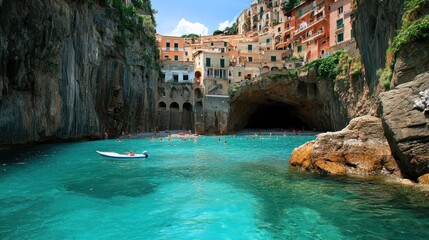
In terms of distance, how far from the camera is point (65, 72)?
78.7 ft

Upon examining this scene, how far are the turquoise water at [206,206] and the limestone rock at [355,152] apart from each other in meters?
0.85

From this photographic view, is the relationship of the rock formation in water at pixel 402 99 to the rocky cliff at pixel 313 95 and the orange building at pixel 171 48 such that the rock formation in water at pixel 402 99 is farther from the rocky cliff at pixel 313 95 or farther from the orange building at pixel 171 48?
the orange building at pixel 171 48

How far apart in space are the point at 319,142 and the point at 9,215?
1124 cm

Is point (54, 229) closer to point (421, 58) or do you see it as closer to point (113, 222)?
point (113, 222)

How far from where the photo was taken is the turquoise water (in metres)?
7.64

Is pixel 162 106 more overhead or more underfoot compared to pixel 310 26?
more underfoot

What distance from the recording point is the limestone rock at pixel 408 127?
33.0 ft

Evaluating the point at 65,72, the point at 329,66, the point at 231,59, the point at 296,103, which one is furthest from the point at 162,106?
the point at 65,72

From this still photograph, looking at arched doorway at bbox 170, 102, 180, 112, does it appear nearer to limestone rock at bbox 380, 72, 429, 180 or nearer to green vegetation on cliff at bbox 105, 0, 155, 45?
green vegetation on cliff at bbox 105, 0, 155, 45

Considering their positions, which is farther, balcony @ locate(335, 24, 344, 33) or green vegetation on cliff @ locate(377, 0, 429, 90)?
balcony @ locate(335, 24, 344, 33)

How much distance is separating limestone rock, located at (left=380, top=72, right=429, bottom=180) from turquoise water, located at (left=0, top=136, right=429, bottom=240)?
910 mm

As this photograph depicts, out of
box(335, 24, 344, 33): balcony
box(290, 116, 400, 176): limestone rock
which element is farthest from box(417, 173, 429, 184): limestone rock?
box(335, 24, 344, 33): balcony

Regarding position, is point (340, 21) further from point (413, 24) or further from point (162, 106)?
point (162, 106)

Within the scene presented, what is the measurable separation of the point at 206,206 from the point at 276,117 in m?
52.7
